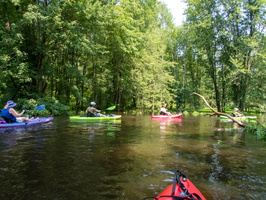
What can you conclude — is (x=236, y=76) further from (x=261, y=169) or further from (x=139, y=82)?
(x=261, y=169)

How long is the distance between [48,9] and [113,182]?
1388cm

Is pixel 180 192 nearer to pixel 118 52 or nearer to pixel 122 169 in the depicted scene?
pixel 122 169

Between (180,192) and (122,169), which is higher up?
(180,192)

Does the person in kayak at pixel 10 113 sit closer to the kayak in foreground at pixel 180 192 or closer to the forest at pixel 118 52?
the forest at pixel 118 52

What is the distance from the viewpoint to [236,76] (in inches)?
906

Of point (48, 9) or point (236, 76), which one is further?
point (236, 76)

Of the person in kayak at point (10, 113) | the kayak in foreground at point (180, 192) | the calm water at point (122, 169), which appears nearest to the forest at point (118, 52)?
the person in kayak at point (10, 113)

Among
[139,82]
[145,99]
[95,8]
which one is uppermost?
[95,8]

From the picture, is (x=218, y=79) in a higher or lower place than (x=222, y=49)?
lower

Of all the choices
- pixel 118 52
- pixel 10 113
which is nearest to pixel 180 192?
pixel 10 113

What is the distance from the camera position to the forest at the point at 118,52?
51.6 feet

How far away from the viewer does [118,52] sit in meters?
24.7

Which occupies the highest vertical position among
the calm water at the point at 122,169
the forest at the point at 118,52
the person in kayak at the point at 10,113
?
the forest at the point at 118,52

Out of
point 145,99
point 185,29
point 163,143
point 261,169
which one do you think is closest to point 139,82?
point 145,99
